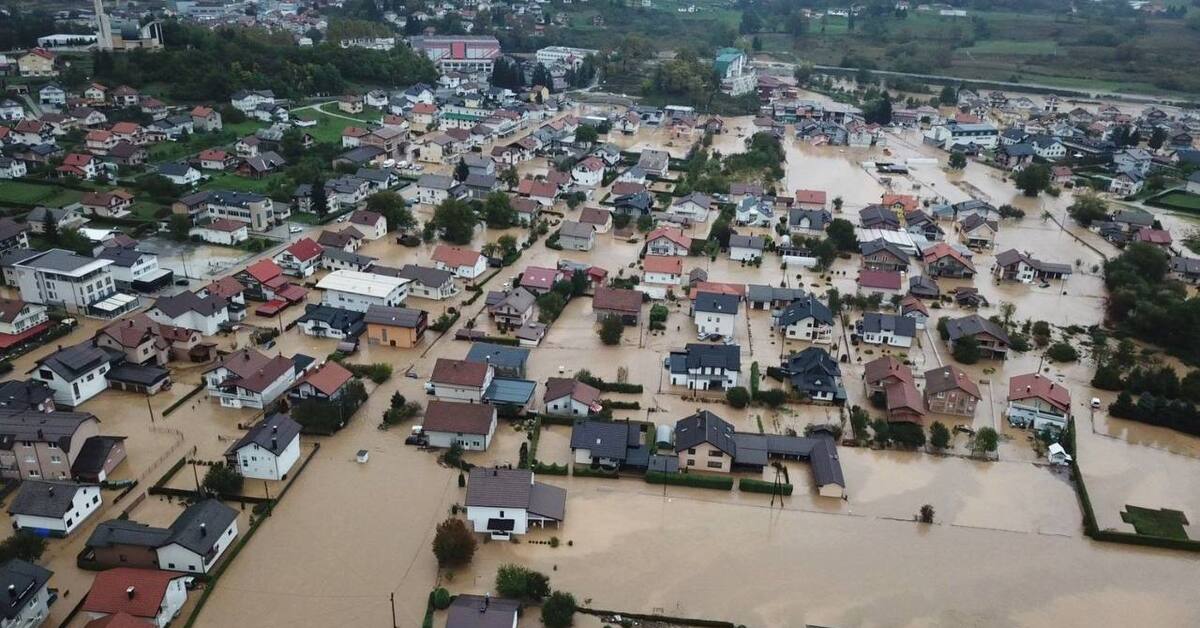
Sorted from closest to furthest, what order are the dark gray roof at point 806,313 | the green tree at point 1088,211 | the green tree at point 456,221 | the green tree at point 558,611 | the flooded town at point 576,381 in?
the green tree at point 558,611, the flooded town at point 576,381, the dark gray roof at point 806,313, the green tree at point 456,221, the green tree at point 1088,211

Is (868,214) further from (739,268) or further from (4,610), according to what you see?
→ (4,610)

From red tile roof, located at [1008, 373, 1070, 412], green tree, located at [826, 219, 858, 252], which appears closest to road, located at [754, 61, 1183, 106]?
green tree, located at [826, 219, 858, 252]

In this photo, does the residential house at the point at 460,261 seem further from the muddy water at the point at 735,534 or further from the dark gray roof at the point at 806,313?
the dark gray roof at the point at 806,313

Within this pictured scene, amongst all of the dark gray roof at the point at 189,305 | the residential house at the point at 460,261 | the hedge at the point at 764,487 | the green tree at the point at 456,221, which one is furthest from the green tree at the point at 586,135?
the hedge at the point at 764,487

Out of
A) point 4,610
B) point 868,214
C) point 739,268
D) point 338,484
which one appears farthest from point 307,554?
point 868,214

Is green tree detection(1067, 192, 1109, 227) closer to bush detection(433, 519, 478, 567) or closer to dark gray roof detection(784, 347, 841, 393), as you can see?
dark gray roof detection(784, 347, 841, 393)

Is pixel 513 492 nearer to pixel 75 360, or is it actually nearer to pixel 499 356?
pixel 499 356
